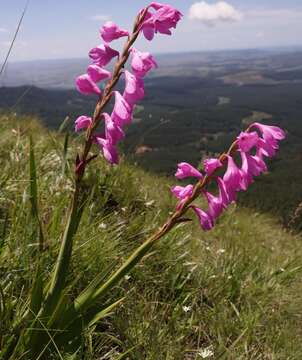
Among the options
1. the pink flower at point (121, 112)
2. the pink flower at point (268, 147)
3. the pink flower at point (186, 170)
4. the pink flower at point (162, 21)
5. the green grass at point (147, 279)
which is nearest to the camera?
the pink flower at point (121, 112)

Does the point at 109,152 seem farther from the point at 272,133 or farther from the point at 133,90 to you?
the point at 272,133

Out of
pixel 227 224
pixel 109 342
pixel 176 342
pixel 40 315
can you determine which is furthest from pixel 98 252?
pixel 227 224

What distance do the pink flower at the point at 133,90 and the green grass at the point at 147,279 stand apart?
0.80 m

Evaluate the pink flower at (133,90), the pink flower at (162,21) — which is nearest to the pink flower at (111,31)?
the pink flower at (162,21)

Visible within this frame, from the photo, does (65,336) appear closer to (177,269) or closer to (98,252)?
(98,252)

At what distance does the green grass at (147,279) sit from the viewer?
2.75m

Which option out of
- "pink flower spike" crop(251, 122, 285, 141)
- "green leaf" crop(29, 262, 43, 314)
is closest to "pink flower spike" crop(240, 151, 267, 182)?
"pink flower spike" crop(251, 122, 285, 141)

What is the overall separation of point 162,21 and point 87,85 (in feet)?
1.34

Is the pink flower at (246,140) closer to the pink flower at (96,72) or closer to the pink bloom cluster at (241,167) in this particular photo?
the pink bloom cluster at (241,167)

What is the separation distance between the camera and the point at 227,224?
703 cm

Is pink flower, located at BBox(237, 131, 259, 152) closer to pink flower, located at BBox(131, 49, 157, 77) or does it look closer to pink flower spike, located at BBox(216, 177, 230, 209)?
pink flower spike, located at BBox(216, 177, 230, 209)

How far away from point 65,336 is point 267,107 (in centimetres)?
18592

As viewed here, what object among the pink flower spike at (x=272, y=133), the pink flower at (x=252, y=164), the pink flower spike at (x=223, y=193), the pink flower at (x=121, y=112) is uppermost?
the pink flower at (x=121, y=112)

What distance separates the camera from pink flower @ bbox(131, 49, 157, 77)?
1786mm
